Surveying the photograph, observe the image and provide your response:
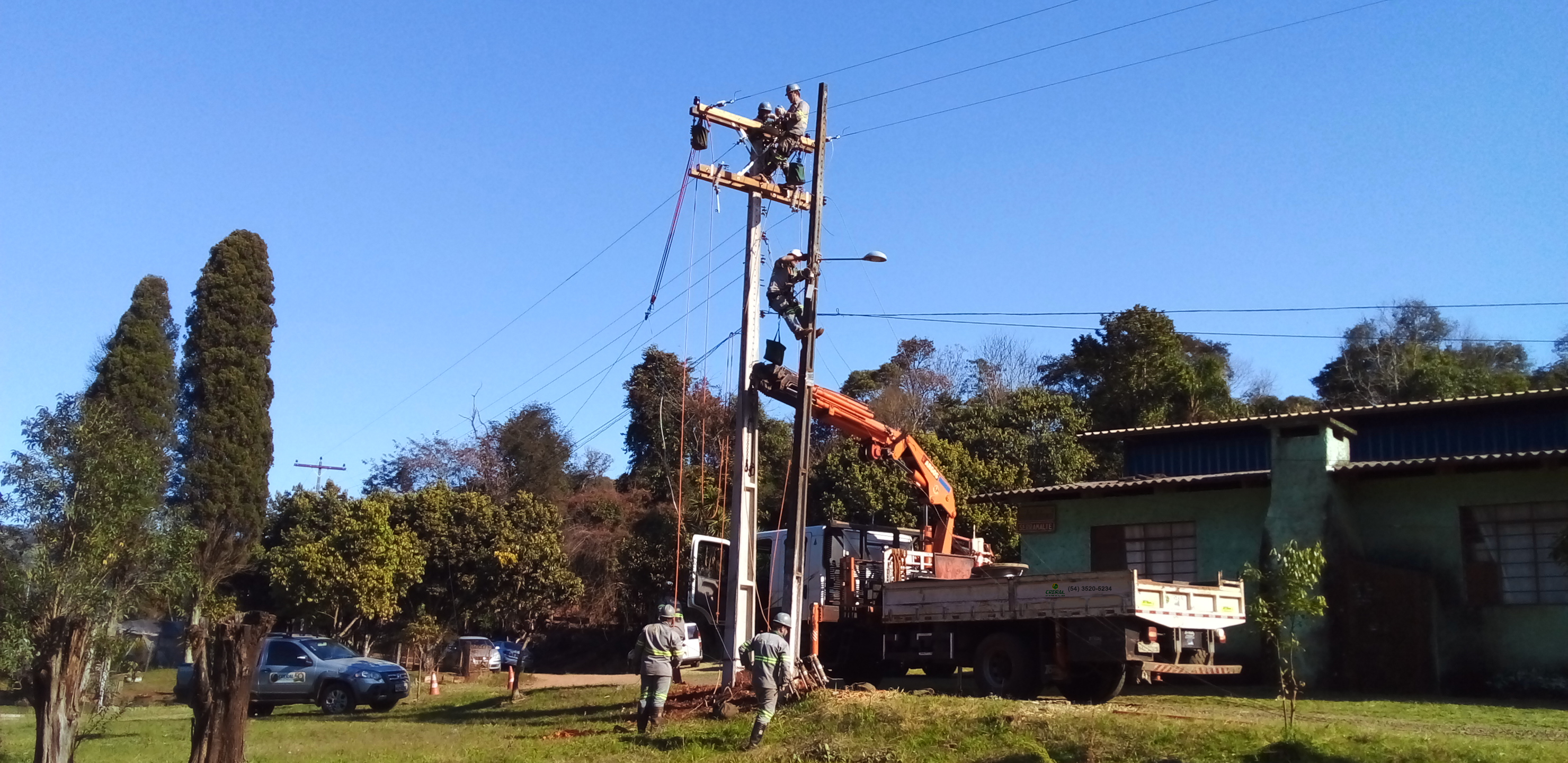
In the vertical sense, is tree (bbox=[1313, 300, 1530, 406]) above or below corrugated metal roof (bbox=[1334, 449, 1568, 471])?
above

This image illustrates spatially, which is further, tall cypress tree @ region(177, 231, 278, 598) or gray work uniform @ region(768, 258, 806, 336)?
tall cypress tree @ region(177, 231, 278, 598)

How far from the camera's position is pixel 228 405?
1540 inches

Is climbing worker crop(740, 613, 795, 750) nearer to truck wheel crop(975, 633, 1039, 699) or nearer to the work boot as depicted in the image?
the work boot

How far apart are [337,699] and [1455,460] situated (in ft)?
62.3

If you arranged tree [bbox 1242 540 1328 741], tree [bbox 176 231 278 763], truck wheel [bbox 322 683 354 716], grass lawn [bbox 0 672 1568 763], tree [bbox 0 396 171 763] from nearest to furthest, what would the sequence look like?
tree [bbox 1242 540 1328 741], grass lawn [bbox 0 672 1568 763], tree [bbox 0 396 171 763], truck wheel [bbox 322 683 354 716], tree [bbox 176 231 278 763]

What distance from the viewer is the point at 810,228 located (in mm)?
18484

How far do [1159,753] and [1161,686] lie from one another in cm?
869

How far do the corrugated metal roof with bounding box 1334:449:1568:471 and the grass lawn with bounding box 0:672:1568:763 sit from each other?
391cm

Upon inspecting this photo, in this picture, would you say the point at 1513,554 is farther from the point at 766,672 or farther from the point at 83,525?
the point at 83,525

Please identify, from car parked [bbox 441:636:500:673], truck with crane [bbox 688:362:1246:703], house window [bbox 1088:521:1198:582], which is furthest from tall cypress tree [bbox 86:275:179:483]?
house window [bbox 1088:521:1198:582]

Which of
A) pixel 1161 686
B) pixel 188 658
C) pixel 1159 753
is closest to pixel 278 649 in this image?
pixel 188 658

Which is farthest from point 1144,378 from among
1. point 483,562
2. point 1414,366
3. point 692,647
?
point 692,647

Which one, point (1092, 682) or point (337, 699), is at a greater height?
point (1092, 682)

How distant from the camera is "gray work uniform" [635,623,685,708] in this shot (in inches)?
594
